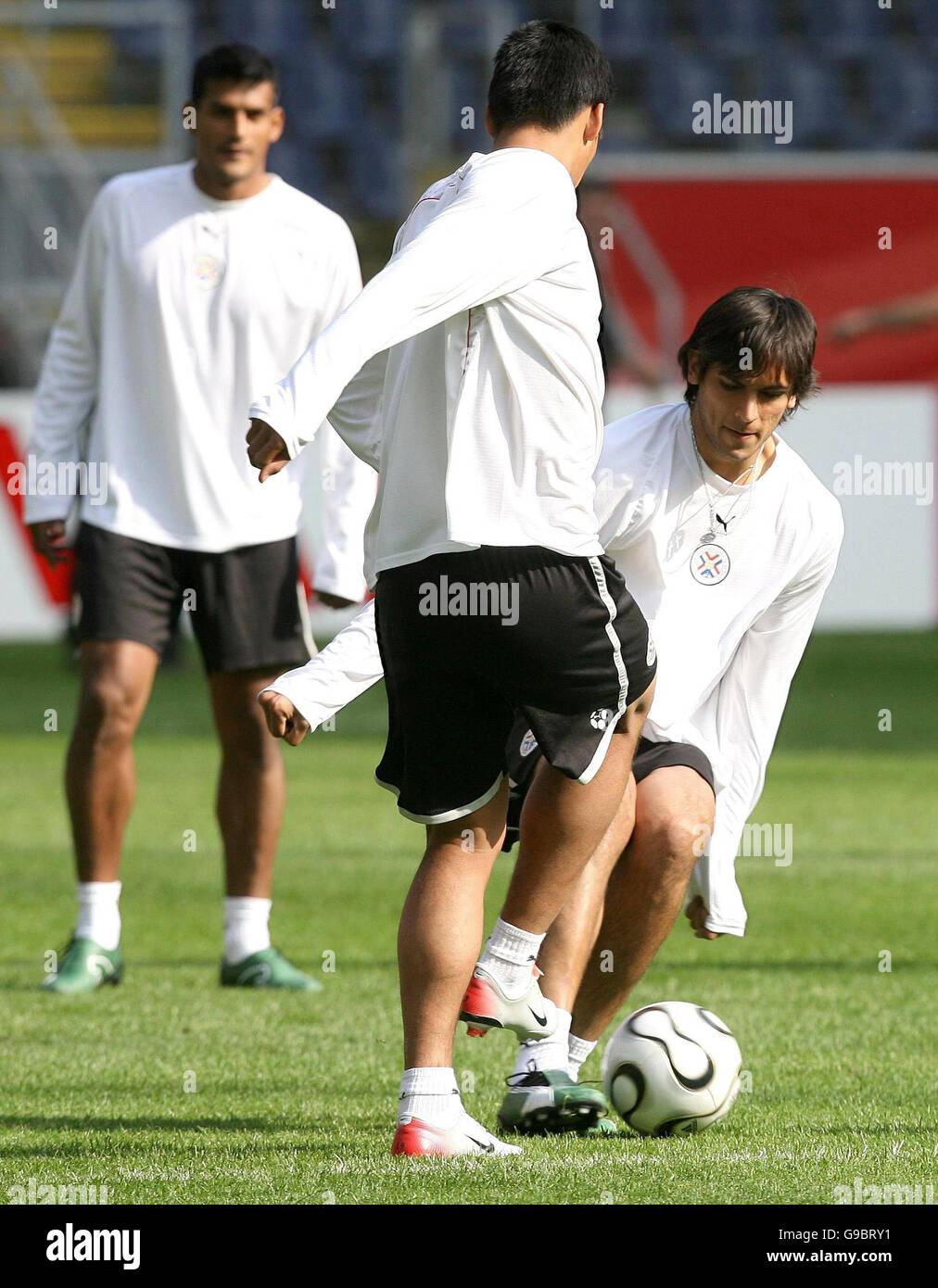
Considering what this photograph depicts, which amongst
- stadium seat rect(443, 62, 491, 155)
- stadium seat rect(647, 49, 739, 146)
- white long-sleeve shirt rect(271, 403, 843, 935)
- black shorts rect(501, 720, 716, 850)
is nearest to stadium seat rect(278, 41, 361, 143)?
stadium seat rect(443, 62, 491, 155)

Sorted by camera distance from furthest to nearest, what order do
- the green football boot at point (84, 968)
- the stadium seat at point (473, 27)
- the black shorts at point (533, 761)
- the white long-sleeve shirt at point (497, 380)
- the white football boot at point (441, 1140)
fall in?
the stadium seat at point (473, 27), the green football boot at point (84, 968), the black shorts at point (533, 761), the white football boot at point (441, 1140), the white long-sleeve shirt at point (497, 380)

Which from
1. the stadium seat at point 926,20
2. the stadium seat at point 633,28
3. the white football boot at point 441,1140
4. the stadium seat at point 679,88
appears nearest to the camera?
the white football boot at point 441,1140

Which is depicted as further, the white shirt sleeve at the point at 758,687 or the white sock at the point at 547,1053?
the white shirt sleeve at the point at 758,687

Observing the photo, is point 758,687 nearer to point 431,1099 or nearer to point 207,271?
point 431,1099

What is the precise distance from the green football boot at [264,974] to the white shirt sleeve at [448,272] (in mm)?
2504

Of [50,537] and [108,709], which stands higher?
[50,537]

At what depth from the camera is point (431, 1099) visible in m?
3.29

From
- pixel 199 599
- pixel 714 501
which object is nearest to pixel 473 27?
pixel 199 599

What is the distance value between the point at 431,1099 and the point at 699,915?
93 cm

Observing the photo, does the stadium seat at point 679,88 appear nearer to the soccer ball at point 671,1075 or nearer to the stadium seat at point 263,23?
the stadium seat at point 263,23

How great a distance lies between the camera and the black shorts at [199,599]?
5.28 metres

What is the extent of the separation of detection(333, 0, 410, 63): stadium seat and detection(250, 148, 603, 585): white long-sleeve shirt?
63.4 feet

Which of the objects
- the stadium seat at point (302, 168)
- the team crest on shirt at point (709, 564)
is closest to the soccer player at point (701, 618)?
the team crest on shirt at point (709, 564)

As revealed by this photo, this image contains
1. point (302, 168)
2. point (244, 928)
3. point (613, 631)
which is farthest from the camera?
point (302, 168)
